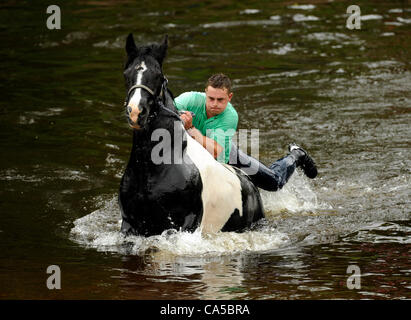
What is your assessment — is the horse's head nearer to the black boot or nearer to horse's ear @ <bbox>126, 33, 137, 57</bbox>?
horse's ear @ <bbox>126, 33, 137, 57</bbox>

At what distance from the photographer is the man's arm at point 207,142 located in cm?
812

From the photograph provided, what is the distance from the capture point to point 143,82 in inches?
276

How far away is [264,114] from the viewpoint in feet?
48.8

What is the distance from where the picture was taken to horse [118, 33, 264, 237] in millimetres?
7066

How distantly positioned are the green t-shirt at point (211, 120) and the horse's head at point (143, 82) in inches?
→ 47.9

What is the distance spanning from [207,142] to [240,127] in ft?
19.2

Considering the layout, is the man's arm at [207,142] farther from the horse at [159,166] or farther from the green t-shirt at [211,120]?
the horse at [159,166]

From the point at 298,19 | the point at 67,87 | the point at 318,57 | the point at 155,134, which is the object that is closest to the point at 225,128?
the point at 155,134

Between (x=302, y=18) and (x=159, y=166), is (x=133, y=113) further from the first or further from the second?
(x=302, y=18)

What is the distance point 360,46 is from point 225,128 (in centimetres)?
1191

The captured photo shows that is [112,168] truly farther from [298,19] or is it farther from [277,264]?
[298,19]

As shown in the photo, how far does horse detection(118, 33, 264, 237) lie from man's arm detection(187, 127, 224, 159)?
0.26 m

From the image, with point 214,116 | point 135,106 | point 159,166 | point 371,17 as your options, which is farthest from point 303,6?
point 135,106

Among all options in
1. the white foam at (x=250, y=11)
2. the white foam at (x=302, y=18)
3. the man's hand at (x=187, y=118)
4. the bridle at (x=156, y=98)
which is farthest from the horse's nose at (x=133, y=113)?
the white foam at (x=250, y=11)
